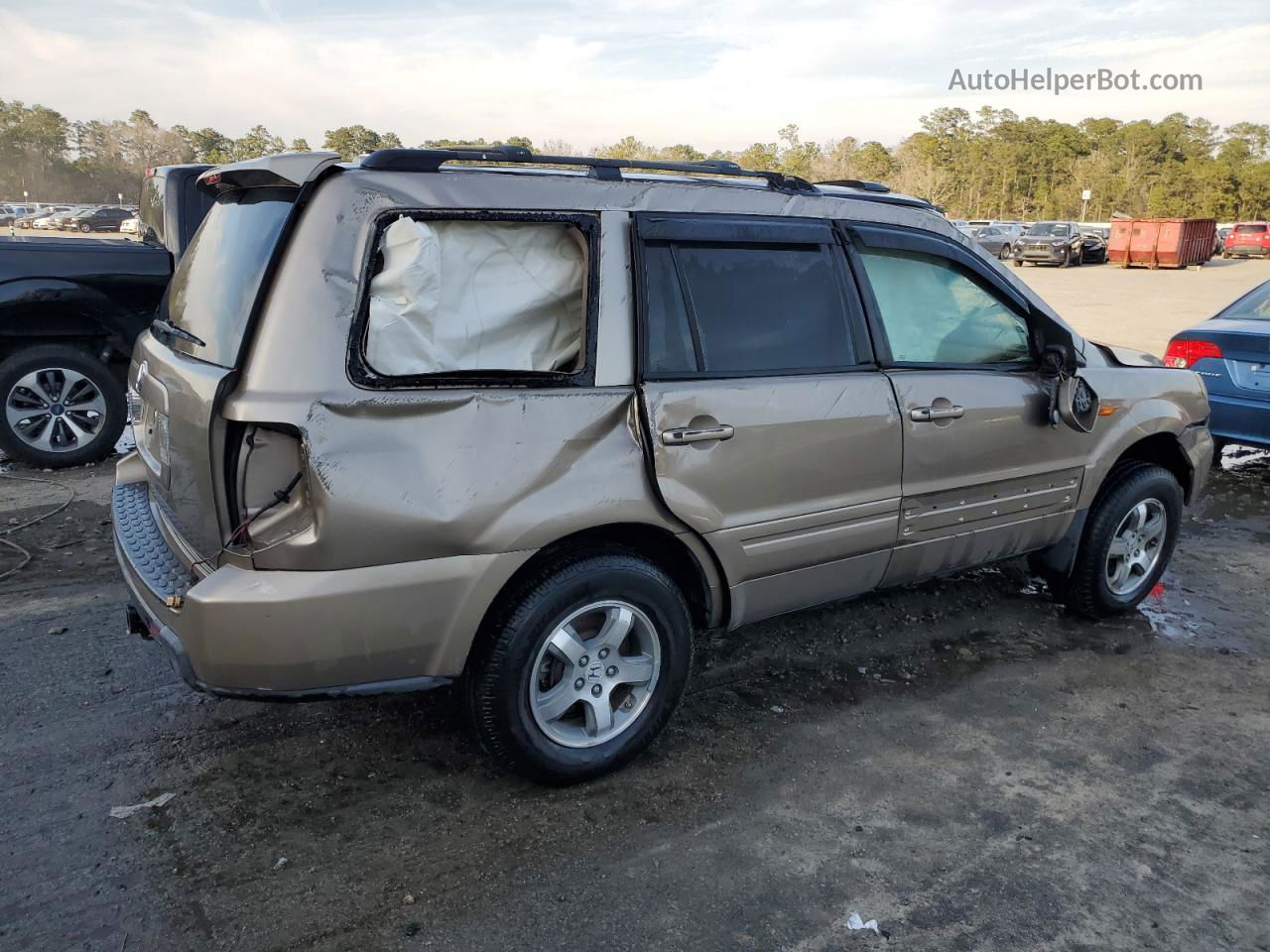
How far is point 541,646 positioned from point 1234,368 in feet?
20.2

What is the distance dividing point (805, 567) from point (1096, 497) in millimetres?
1807

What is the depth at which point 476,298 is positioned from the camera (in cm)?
281

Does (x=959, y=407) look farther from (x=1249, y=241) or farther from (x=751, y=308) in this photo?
(x=1249, y=241)

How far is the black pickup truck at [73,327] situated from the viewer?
6.43 metres

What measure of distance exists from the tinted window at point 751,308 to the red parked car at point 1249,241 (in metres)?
47.2

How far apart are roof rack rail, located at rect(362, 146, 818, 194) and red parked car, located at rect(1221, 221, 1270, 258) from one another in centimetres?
4704

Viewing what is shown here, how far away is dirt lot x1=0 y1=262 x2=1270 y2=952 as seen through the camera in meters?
2.49

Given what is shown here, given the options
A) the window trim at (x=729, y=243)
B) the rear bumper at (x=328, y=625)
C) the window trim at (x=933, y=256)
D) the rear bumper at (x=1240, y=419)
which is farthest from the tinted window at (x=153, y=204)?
the rear bumper at (x=1240, y=419)

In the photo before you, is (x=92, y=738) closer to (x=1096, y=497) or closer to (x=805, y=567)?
(x=805, y=567)

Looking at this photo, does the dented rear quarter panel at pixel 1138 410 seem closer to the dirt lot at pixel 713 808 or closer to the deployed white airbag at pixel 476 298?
the dirt lot at pixel 713 808

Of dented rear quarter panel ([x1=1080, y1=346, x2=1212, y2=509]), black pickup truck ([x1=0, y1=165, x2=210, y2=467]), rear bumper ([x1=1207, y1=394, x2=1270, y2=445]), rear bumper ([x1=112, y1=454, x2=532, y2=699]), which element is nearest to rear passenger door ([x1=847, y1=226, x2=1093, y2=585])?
dented rear quarter panel ([x1=1080, y1=346, x2=1212, y2=509])

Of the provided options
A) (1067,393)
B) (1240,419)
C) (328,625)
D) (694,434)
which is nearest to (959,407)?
(1067,393)

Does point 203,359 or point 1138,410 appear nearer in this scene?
point 203,359

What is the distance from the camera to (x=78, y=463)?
668cm
